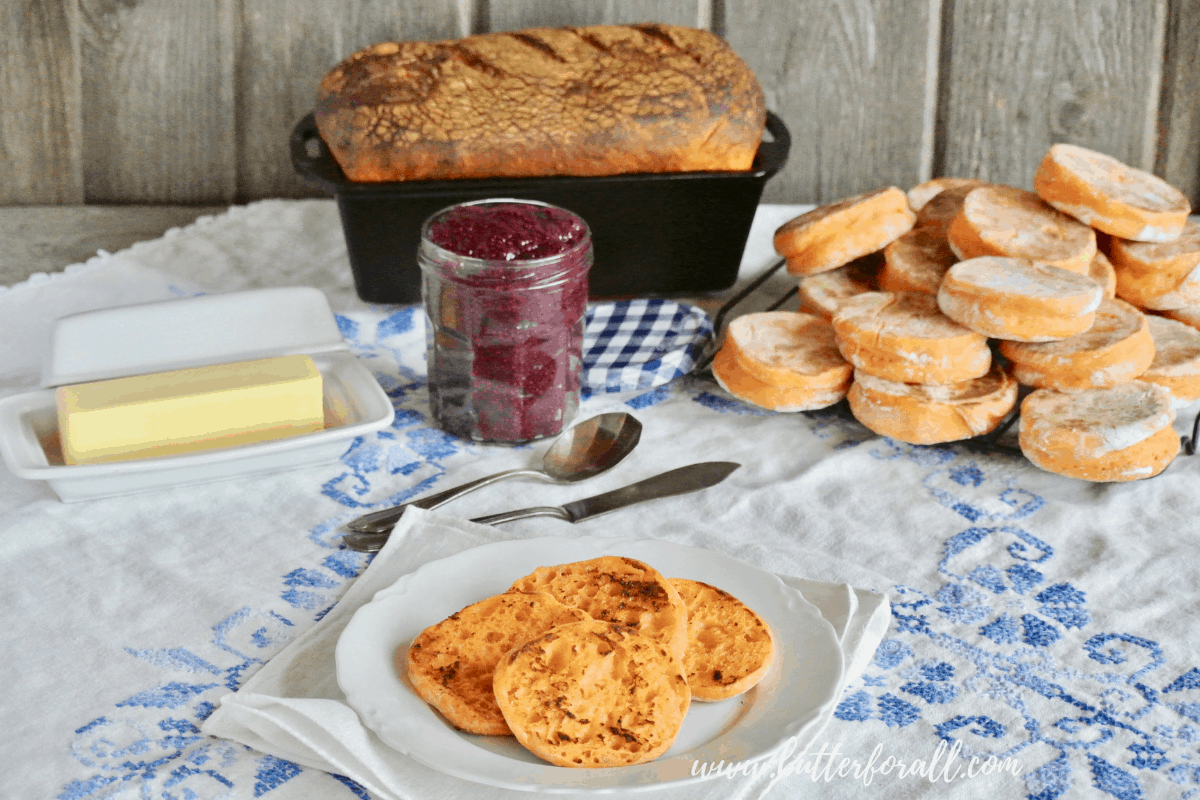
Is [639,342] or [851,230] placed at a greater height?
[851,230]

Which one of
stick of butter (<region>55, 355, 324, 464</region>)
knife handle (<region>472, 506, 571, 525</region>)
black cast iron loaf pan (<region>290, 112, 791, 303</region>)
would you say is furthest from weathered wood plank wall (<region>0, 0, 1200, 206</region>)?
knife handle (<region>472, 506, 571, 525</region>)

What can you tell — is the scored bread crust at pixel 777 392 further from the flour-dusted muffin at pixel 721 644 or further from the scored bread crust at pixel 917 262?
the flour-dusted muffin at pixel 721 644

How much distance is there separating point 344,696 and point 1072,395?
774 millimetres

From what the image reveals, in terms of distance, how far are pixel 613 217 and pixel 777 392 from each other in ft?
1.23

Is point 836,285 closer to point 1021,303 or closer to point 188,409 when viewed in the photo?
point 1021,303

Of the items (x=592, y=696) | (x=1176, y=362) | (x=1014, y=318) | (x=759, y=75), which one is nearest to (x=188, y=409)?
(x=592, y=696)

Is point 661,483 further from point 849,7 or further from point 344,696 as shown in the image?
point 849,7

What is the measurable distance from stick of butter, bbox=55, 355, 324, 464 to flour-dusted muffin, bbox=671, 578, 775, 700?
1.46 feet

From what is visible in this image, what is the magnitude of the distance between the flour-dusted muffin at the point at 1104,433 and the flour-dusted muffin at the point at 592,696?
55 cm

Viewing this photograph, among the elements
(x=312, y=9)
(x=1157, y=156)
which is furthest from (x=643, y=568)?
(x=1157, y=156)

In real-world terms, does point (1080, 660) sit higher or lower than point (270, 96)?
lower

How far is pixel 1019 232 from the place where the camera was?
1.19m

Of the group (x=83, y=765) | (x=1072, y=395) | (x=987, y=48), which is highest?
(x=987, y=48)

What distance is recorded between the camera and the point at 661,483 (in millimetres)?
1022
